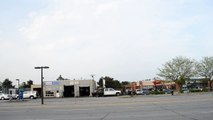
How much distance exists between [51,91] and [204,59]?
4139 cm

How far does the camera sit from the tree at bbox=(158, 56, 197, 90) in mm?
95812

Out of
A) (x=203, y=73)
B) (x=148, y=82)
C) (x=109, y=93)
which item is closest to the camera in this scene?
(x=109, y=93)

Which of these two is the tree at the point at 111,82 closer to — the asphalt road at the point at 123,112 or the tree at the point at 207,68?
the tree at the point at 207,68

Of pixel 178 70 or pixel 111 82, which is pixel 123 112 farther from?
pixel 111 82

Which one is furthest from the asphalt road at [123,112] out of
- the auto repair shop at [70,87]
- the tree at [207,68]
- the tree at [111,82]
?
the tree at [111,82]

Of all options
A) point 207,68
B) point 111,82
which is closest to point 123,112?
point 207,68

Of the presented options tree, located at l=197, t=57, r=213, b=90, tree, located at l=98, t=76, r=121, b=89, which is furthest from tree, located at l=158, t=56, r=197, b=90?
tree, located at l=98, t=76, r=121, b=89

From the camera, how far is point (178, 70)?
96.7m

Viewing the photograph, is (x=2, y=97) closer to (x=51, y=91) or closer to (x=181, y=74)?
(x=51, y=91)

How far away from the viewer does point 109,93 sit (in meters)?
77.4

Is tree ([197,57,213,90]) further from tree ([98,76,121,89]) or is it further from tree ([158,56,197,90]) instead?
tree ([98,76,121,89])

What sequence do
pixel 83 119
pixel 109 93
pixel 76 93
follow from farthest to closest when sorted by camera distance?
pixel 76 93
pixel 109 93
pixel 83 119

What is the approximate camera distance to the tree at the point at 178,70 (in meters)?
95.8

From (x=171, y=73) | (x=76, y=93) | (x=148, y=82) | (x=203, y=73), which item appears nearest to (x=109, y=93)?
(x=76, y=93)
